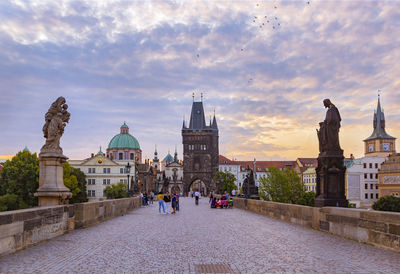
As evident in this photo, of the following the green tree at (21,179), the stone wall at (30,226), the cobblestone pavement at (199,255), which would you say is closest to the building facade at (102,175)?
the green tree at (21,179)

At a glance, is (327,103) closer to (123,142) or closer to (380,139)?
(123,142)

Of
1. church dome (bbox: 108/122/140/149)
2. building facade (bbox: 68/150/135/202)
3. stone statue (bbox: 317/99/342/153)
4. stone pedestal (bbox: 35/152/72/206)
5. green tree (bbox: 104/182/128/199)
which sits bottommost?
green tree (bbox: 104/182/128/199)

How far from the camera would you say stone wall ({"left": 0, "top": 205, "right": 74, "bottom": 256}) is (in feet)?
28.6

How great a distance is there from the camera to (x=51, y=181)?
1320 cm

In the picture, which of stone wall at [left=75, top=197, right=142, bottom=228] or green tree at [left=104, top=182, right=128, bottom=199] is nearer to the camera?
stone wall at [left=75, top=197, right=142, bottom=228]

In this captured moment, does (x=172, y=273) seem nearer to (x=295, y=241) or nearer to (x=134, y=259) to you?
(x=134, y=259)

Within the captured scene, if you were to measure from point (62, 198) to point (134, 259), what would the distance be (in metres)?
5.19

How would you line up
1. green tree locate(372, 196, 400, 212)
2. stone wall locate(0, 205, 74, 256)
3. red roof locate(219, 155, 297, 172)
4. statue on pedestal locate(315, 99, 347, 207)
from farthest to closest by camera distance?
red roof locate(219, 155, 297, 172) < green tree locate(372, 196, 400, 212) < statue on pedestal locate(315, 99, 347, 207) < stone wall locate(0, 205, 74, 256)

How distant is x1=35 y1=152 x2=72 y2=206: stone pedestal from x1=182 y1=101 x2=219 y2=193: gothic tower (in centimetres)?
12210

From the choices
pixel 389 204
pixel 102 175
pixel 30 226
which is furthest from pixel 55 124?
pixel 102 175

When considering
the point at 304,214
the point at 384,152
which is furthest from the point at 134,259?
the point at 384,152

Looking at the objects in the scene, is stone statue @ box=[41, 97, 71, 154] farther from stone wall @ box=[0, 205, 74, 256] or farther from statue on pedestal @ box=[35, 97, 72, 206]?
stone wall @ box=[0, 205, 74, 256]

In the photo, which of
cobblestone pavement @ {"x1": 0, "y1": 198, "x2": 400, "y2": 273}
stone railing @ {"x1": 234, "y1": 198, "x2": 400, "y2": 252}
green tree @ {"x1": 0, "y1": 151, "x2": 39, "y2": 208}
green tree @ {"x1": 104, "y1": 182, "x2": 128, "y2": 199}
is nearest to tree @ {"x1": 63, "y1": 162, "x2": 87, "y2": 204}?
green tree @ {"x1": 104, "y1": 182, "x2": 128, "y2": 199}

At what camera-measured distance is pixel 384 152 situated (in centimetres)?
14662
